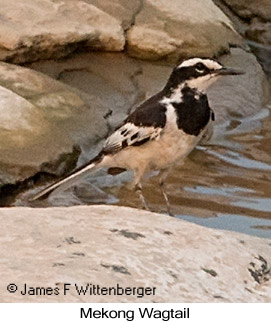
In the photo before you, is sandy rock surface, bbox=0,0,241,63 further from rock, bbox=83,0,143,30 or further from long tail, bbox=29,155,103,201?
long tail, bbox=29,155,103,201

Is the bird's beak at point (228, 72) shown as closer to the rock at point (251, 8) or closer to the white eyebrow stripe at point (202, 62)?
the white eyebrow stripe at point (202, 62)

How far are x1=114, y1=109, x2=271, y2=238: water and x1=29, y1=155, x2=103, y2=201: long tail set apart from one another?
A: 558 millimetres

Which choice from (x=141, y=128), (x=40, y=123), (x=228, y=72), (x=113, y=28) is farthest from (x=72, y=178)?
(x=113, y=28)

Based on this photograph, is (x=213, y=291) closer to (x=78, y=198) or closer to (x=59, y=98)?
(x=78, y=198)

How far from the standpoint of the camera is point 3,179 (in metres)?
6.84

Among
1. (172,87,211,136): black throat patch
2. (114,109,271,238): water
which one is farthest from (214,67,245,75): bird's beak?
(114,109,271,238): water

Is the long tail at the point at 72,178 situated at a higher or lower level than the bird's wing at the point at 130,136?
lower

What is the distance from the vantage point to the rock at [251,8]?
10914 mm

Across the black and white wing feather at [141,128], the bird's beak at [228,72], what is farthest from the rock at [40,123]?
the bird's beak at [228,72]

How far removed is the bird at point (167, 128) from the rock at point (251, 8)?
4.54 metres

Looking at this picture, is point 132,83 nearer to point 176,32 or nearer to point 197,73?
point 176,32
